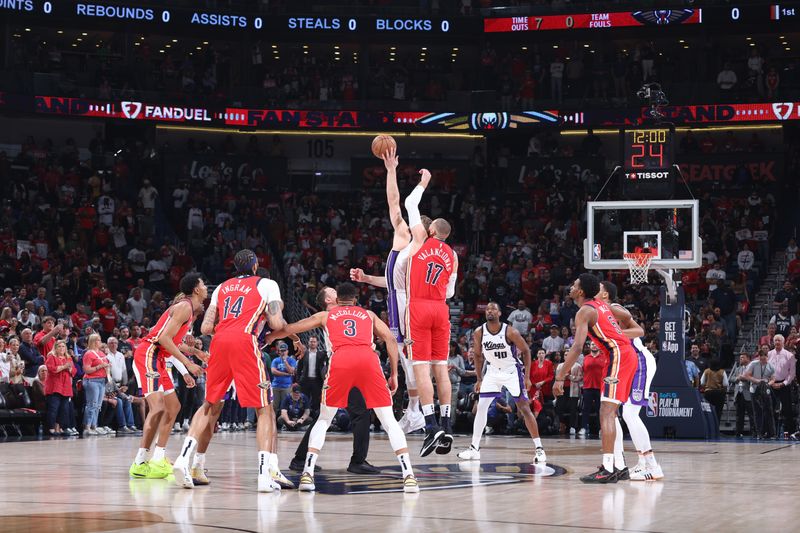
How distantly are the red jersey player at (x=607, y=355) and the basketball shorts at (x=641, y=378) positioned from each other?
139 mm

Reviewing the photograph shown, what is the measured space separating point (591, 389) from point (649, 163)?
4.19m

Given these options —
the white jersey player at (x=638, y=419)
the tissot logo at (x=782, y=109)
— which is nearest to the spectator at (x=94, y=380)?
the white jersey player at (x=638, y=419)

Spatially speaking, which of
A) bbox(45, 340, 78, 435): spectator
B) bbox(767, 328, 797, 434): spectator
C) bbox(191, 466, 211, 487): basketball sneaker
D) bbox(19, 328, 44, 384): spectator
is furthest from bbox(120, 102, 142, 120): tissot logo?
bbox(191, 466, 211, 487): basketball sneaker

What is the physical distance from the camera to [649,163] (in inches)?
787

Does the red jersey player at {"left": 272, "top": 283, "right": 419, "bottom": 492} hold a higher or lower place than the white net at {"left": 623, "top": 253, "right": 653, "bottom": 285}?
lower

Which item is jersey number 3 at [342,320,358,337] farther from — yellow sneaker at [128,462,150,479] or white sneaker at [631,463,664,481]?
white sneaker at [631,463,664,481]

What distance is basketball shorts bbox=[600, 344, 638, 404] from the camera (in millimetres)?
11734

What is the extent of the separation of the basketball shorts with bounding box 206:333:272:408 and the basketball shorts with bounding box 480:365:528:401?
4.83m

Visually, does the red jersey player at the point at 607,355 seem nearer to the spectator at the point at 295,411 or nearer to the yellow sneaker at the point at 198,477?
the yellow sneaker at the point at 198,477

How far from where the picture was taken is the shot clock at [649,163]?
19.9 meters

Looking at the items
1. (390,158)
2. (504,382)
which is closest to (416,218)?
(390,158)

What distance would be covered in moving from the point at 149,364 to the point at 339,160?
2518 cm

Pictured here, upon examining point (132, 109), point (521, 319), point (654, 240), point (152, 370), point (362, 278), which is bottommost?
point (152, 370)

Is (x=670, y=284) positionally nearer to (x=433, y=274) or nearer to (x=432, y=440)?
(x=433, y=274)
